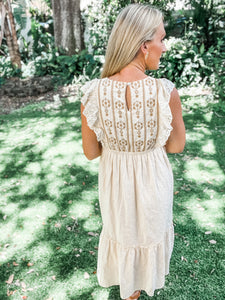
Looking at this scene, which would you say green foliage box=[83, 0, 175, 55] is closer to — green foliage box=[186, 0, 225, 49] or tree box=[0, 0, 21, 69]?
green foliage box=[186, 0, 225, 49]

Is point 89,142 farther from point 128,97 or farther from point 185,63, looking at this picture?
point 185,63

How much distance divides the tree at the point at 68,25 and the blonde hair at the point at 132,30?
7519mm

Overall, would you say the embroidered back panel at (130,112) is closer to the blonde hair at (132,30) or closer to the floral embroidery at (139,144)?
the floral embroidery at (139,144)

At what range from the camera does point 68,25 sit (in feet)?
26.7

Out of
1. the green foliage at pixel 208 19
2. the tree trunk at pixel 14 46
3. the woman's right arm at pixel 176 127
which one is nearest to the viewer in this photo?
the woman's right arm at pixel 176 127

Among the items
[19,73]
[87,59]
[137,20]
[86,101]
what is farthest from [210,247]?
[19,73]

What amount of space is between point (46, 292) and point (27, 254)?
525 millimetres

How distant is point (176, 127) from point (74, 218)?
215 cm

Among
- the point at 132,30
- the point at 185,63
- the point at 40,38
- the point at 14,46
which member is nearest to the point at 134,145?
the point at 132,30

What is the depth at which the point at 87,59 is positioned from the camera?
26.3 ft

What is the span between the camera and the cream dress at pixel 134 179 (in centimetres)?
138

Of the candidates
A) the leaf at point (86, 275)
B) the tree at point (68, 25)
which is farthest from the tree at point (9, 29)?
the leaf at point (86, 275)

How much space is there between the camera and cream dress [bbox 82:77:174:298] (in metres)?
1.38

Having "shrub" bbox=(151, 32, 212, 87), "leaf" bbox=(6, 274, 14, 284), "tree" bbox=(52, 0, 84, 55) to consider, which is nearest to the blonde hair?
"leaf" bbox=(6, 274, 14, 284)
